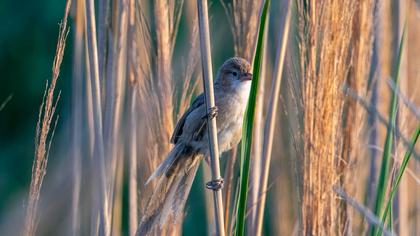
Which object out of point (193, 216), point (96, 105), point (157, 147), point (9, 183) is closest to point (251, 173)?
point (157, 147)

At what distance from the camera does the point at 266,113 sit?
99.3 inches

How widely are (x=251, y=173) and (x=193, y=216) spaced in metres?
2.45

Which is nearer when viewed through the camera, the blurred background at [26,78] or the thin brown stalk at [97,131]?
the thin brown stalk at [97,131]

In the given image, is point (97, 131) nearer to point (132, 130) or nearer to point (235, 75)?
point (132, 130)

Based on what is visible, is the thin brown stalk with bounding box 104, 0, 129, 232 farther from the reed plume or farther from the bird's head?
the reed plume

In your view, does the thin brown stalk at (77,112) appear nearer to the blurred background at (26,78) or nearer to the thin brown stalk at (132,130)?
the thin brown stalk at (132,130)

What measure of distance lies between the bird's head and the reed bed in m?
0.07

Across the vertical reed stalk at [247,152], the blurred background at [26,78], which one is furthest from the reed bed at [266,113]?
the blurred background at [26,78]

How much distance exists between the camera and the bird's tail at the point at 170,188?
2270 millimetres

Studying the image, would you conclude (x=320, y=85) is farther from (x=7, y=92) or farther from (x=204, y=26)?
(x=7, y=92)

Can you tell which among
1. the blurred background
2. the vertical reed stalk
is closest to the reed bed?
the vertical reed stalk

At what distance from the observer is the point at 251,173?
2559mm

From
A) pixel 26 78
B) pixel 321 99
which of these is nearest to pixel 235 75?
pixel 321 99

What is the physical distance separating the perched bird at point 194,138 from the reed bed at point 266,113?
5 centimetres
